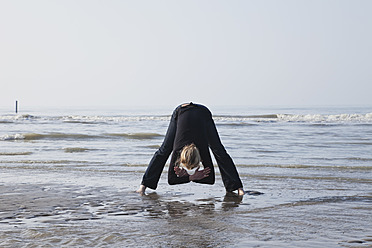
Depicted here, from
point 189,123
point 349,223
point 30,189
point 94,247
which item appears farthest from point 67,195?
point 349,223

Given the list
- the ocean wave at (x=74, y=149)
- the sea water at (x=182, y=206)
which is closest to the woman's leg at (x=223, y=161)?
the sea water at (x=182, y=206)

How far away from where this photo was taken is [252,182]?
7840 millimetres

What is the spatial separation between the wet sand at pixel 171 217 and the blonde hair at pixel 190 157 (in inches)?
17.5

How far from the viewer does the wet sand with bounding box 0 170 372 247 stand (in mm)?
4164

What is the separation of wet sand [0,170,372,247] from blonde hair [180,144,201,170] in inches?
17.5

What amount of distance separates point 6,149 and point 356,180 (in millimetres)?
9021

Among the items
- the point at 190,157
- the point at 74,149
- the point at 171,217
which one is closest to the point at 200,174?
the point at 190,157

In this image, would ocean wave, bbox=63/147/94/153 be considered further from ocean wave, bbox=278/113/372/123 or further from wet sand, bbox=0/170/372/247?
ocean wave, bbox=278/113/372/123

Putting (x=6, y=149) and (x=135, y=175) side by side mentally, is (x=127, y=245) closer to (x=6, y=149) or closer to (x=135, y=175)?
(x=135, y=175)

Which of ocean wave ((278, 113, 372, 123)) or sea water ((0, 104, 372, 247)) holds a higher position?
ocean wave ((278, 113, 372, 123))

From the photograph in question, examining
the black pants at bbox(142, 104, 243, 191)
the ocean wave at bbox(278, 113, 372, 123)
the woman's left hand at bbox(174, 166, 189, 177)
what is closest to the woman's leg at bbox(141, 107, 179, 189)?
the black pants at bbox(142, 104, 243, 191)

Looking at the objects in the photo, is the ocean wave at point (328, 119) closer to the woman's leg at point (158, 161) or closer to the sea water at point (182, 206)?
the sea water at point (182, 206)

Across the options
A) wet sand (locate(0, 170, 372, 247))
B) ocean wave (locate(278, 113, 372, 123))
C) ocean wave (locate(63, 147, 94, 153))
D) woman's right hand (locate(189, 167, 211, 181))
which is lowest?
ocean wave (locate(63, 147, 94, 153))

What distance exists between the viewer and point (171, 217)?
520 centimetres
